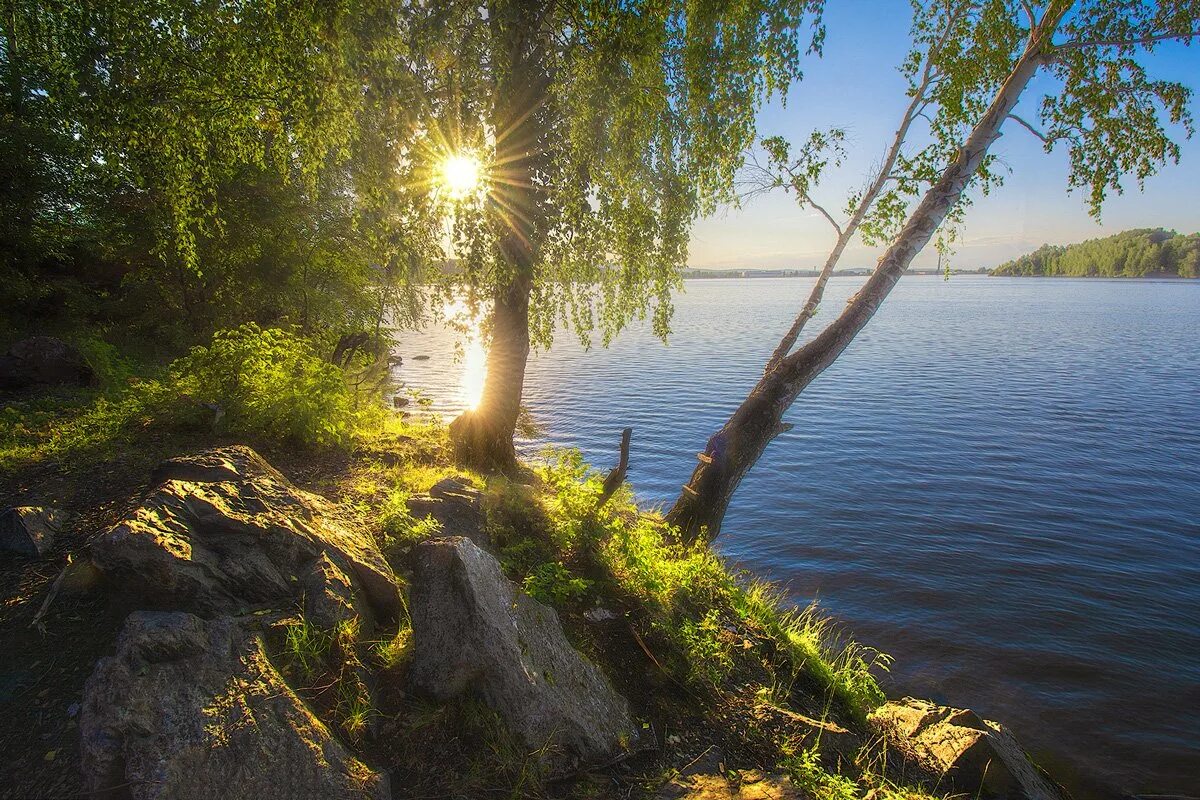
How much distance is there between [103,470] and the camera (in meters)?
7.26

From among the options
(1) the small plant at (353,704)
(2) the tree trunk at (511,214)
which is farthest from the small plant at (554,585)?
(2) the tree trunk at (511,214)

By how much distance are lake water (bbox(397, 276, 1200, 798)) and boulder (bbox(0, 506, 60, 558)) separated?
38.2 feet

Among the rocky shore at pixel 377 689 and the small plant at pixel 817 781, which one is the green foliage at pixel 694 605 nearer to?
the rocky shore at pixel 377 689

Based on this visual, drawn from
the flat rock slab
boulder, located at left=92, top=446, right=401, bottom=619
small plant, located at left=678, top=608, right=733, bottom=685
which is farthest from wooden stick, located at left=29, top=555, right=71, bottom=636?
small plant, located at left=678, top=608, right=733, bottom=685

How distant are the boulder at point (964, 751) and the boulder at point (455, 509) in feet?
16.9

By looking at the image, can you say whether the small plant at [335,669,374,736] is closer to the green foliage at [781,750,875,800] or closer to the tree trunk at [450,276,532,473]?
the green foliage at [781,750,875,800]

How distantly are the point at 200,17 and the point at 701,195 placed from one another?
7031mm

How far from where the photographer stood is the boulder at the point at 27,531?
511 centimetres

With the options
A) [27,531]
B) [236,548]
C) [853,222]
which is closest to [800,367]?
[853,222]

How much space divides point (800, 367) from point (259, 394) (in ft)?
30.9

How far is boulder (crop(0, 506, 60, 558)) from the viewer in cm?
511

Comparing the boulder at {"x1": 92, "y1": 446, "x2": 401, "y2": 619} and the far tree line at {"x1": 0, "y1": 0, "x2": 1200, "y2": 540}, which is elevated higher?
the far tree line at {"x1": 0, "y1": 0, "x2": 1200, "y2": 540}

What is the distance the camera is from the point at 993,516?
15.0 metres

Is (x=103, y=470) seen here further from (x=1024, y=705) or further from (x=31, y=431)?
(x=1024, y=705)
